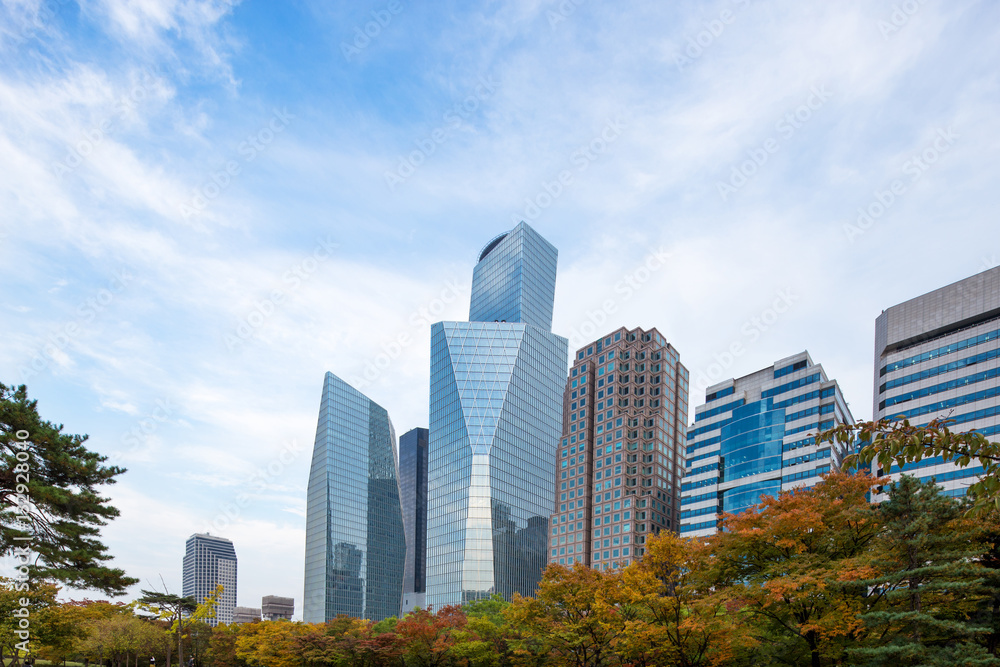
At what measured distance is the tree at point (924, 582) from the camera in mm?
22797

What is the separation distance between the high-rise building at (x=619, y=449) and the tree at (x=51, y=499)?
11140 centimetres

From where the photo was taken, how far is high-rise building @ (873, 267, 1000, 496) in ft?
269

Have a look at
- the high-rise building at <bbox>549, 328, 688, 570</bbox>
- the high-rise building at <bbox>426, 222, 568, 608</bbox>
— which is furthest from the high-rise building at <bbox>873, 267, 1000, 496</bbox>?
the high-rise building at <bbox>426, 222, 568, 608</bbox>

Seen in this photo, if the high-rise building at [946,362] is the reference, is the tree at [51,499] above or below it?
below

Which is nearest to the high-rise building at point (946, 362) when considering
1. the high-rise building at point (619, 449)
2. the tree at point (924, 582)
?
the high-rise building at point (619, 449)

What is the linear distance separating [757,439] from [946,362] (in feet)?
104

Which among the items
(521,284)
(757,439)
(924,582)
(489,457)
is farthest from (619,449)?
(924,582)

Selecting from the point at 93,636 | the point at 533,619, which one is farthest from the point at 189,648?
the point at 533,619

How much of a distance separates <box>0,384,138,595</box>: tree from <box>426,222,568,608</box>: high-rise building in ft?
454

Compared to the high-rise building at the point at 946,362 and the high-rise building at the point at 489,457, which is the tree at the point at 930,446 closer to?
the high-rise building at the point at 946,362

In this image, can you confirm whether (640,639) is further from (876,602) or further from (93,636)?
(93,636)

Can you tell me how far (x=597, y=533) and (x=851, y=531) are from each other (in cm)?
10676

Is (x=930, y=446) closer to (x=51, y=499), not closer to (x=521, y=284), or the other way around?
(x=51, y=499)

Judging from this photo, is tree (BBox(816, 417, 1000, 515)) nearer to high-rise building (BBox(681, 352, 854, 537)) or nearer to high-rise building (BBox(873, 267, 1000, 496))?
high-rise building (BBox(873, 267, 1000, 496))
